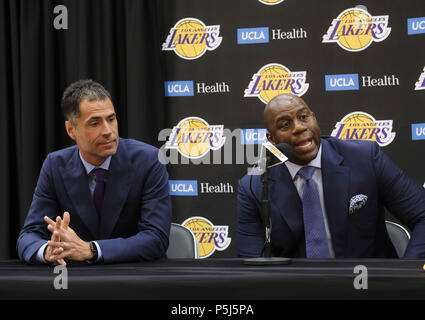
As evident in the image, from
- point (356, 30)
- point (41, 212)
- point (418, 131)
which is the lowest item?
Result: point (41, 212)

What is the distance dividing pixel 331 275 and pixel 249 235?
3.38 ft

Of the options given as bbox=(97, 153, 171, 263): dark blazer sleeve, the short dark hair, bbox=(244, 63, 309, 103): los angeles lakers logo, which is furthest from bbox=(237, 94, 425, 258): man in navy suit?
bbox=(244, 63, 309, 103): los angeles lakers logo

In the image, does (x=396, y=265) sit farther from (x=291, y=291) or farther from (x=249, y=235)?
(x=249, y=235)

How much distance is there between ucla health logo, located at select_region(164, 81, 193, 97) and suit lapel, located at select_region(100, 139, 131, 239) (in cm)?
212

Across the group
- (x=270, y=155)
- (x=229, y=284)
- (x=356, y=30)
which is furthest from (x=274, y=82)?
(x=229, y=284)

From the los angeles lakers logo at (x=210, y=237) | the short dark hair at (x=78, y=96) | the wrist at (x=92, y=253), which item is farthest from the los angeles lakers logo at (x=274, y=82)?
the wrist at (x=92, y=253)

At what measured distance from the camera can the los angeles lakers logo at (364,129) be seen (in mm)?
4008

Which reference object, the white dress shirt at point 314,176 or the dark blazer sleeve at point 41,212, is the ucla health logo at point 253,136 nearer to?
the white dress shirt at point 314,176

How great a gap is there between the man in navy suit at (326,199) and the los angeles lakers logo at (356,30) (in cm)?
184

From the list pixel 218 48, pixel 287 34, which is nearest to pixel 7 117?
pixel 218 48

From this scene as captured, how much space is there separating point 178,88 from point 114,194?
2.25 meters

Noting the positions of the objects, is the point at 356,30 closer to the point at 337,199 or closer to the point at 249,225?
the point at 337,199

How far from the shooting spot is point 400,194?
2389 mm

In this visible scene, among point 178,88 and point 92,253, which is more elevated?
point 178,88
